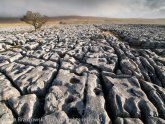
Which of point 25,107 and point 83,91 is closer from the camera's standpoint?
point 25,107

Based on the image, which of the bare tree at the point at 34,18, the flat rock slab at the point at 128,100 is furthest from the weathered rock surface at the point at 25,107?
the bare tree at the point at 34,18

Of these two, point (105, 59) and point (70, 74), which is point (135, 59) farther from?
point (70, 74)

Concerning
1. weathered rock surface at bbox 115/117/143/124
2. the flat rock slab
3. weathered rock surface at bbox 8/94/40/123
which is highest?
weathered rock surface at bbox 115/117/143/124

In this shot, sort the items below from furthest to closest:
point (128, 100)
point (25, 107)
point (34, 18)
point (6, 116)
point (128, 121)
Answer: point (34, 18) < point (128, 100) < point (25, 107) < point (6, 116) < point (128, 121)

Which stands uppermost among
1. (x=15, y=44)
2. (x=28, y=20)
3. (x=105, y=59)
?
(x=105, y=59)

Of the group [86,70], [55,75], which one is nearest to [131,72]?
[86,70]

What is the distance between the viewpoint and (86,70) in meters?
10.4

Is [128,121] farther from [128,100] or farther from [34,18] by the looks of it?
[34,18]

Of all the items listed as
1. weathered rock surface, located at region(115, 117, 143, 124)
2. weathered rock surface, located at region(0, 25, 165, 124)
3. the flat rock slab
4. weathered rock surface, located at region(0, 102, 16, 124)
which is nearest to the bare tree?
weathered rock surface, located at region(0, 25, 165, 124)

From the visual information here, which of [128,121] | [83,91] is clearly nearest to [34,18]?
[83,91]

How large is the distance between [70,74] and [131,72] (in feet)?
10.2

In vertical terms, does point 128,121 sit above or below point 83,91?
above

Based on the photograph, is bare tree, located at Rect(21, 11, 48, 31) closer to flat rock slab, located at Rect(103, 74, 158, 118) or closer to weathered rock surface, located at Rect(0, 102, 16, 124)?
flat rock slab, located at Rect(103, 74, 158, 118)

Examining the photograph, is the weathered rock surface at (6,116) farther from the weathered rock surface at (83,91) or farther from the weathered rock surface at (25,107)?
the weathered rock surface at (25,107)
